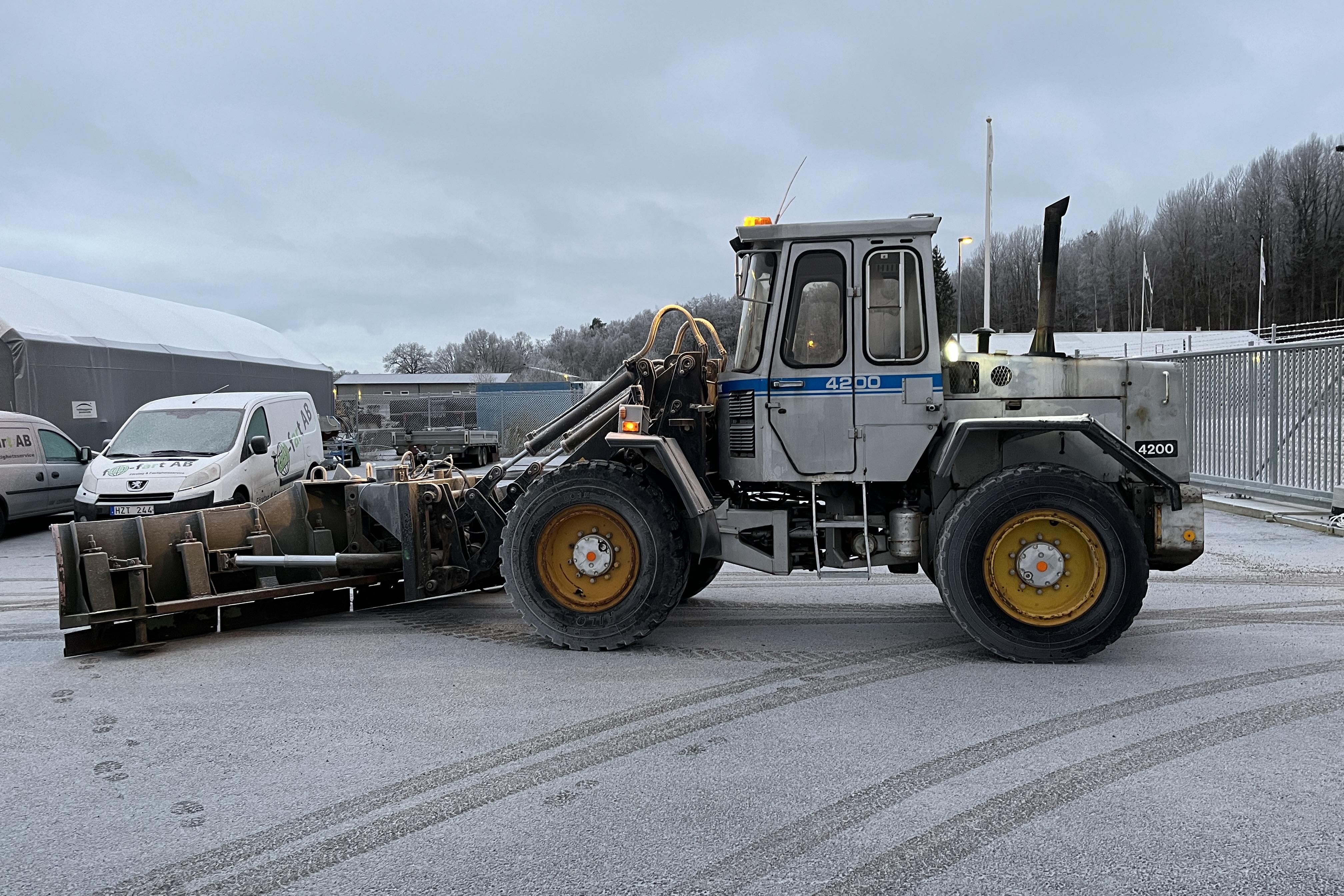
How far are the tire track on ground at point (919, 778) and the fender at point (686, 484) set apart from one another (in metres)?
2.33

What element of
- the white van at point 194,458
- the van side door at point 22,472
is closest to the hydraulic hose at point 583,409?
the white van at point 194,458

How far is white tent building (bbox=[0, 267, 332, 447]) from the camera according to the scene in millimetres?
17672

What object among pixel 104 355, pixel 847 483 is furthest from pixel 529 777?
pixel 104 355

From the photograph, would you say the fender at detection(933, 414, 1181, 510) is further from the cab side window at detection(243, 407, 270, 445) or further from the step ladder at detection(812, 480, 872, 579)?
the cab side window at detection(243, 407, 270, 445)

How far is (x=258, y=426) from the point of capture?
12.9 m

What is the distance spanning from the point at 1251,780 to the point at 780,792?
2.02 metres

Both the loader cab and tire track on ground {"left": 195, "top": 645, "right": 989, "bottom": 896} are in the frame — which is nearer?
tire track on ground {"left": 195, "top": 645, "right": 989, "bottom": 896}

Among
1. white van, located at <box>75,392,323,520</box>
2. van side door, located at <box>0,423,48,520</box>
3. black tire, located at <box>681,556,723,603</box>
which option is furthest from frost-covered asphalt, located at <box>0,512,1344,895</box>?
van side door, located at <box>0,423,48,520</box>

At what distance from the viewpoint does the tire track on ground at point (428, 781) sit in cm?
323

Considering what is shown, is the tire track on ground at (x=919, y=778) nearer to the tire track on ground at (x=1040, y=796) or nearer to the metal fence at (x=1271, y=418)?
the tire track on ground at (x=1040, y=796)

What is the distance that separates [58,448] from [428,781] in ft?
43.2

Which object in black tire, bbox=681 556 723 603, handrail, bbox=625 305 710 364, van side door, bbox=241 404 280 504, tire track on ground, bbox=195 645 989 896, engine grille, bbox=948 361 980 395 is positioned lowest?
tire track on ground, bbox=195 645 989 896

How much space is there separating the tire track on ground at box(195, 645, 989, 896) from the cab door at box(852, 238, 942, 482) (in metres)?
1.41

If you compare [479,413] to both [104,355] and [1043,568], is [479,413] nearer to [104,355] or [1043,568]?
[104,355]
